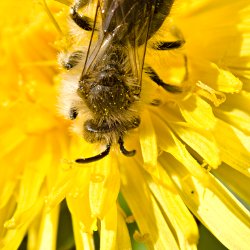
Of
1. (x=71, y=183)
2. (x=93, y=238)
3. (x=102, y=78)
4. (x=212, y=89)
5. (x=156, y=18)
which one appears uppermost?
(x=156, y=18)

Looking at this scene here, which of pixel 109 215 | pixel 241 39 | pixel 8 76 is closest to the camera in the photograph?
pixel 109 215

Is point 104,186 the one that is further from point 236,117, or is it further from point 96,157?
point 236,117

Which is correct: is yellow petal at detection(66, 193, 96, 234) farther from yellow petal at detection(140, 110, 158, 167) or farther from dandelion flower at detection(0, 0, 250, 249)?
yellow petal at detection(140, 110, 158, 167)

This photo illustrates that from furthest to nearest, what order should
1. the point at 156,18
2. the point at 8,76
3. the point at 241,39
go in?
1. the point at 8,76
2. the point at 241,39
3. the point at 156,18

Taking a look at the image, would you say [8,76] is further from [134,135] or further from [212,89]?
[212,89]

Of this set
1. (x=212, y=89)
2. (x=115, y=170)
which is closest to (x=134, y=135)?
(x=115, y=170)

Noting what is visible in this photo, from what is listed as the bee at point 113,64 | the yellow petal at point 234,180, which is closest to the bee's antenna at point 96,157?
the bee at point 113,64

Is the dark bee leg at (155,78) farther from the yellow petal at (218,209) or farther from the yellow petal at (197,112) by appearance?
the yellow petal at (218,209)
